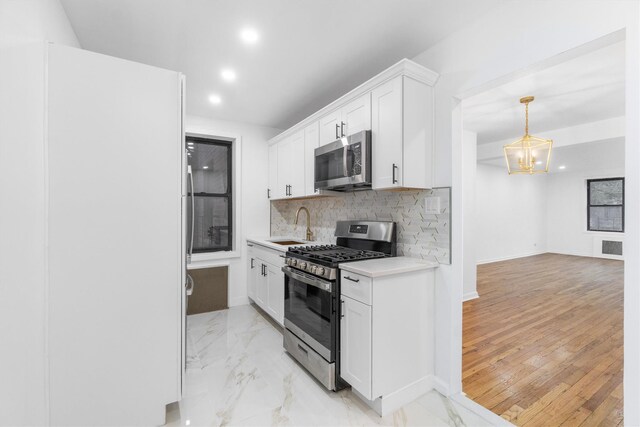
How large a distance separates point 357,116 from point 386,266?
A: 130 centimetres

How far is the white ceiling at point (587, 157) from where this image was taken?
5.15 m

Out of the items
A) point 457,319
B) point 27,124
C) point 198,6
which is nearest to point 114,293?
point 27,124

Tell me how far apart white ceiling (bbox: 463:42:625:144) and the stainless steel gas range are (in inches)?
87.1

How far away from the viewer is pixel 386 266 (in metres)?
2.03

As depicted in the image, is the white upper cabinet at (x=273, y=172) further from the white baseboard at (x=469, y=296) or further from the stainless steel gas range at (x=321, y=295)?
the white baseboard at (x=469, y=296)

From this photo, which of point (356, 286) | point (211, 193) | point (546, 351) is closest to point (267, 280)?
point (211, 193)

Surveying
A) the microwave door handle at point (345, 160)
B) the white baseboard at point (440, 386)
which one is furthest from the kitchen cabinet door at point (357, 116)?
the white baseboard at point (440, 386)

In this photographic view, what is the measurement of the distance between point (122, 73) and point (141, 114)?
0.23m

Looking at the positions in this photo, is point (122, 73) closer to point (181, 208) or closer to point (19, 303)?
point (181, 208)

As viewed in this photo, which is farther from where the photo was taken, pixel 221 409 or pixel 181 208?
pixel 221 409

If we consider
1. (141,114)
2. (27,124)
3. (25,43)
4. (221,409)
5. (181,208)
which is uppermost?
(25,43)

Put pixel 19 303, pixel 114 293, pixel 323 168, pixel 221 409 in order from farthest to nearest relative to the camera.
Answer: pixel 323 168
pixel 221 409
pixel 114 293
pixel 19 303

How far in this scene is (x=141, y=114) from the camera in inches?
66.9

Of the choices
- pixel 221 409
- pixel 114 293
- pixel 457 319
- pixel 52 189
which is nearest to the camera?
pixel 52 189
